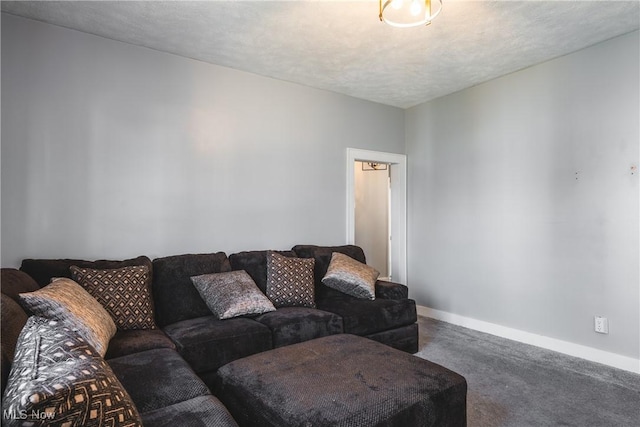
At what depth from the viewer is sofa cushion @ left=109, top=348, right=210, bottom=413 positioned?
155 cm

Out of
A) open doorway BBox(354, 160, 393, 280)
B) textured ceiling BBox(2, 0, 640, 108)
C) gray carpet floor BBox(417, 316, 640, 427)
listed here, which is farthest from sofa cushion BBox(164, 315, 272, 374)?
open doorway BBox(354, 160, 393, 280)

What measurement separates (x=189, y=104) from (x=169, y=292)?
5.66 ft

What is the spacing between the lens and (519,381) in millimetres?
2777

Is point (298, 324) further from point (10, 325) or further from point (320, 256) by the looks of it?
Answer: point (10, 325)

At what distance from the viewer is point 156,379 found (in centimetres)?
172

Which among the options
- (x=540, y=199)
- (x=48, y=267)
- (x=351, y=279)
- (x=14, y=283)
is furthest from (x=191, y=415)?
(x=540, y=199)

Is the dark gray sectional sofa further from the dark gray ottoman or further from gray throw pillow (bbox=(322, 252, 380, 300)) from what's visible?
the dark gray ottoman

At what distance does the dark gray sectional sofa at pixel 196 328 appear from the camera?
153cm

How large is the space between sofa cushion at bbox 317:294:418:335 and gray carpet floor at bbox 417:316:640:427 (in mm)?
436

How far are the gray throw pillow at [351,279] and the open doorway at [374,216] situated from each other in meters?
2.92

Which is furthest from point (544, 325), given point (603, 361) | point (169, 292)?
point (169, 292)

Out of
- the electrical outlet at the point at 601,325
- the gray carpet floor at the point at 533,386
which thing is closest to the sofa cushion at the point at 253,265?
the gray carpet floor at the point at 533,386

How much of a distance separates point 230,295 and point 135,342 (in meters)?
0.75

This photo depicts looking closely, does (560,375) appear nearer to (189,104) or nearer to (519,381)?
(519,381)
